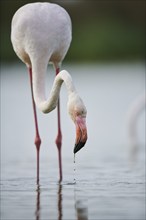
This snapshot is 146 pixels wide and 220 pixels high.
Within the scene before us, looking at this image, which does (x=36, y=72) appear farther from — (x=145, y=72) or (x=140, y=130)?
(x=145, y=72)

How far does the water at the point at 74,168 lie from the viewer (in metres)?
8.34

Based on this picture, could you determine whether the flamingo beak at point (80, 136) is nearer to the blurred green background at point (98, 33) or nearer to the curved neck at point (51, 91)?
the curved neck at point (51, 91)

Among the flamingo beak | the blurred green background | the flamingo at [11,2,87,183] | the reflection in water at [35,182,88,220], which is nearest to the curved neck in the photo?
the flamingo at [11,2,87,183]

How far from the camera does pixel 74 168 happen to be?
11.3m

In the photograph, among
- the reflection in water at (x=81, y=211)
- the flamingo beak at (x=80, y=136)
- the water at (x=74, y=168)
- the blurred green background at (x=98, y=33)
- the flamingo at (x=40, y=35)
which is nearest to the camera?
the reflection in water at (x=81, y=211)

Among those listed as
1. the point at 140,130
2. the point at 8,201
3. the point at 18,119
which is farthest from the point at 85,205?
the point at 18,119

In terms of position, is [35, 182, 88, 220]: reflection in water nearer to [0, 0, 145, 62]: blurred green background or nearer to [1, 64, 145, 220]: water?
[1, 64, 145, 220]: water

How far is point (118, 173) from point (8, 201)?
2.24 metres

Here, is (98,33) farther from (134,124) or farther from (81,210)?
(81,210)

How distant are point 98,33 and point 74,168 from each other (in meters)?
27.6

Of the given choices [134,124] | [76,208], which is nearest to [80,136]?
[76,208]

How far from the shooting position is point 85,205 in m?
8.54

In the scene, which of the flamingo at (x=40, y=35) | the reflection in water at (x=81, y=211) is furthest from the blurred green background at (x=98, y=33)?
the reflection in water at (x=81, y=211)

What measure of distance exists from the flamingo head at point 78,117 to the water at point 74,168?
559mm
